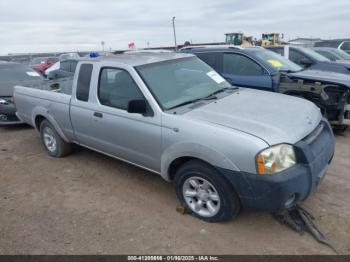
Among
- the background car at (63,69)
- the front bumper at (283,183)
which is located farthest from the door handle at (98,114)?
the background car at (63,69)

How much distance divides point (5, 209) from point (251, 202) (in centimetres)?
298

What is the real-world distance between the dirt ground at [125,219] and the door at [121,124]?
0.51 metres

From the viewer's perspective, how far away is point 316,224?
11.0 ft

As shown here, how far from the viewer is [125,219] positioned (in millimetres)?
3631

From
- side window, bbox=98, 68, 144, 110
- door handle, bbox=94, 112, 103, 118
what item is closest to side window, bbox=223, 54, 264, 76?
side window, bbox=98, 68, 144, 110

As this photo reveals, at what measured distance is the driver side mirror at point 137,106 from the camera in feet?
11.7

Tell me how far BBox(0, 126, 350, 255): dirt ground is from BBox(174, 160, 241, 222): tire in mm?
134

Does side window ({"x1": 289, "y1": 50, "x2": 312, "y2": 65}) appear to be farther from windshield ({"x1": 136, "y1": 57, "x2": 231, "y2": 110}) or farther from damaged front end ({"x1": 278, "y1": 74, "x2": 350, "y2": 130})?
windshield ({"x1": 136, "y1": 57, "x2": 231, "y2": 110})

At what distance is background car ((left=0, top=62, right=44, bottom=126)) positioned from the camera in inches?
299

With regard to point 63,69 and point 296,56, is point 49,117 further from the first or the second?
point 63,69

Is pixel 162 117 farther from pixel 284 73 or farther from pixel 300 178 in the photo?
pixel 284 73

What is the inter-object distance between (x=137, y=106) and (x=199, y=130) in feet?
2.64

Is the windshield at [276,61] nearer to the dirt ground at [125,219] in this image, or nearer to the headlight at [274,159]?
the dirt ground at [125,219]

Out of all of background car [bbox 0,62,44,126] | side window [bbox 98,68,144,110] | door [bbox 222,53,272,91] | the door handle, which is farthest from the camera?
background car [bbox 0,62,44,126]
